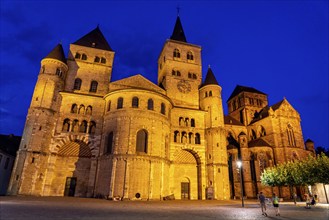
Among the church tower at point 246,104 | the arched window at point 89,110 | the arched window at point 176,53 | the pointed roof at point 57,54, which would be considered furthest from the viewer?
the church tower at point 246,104

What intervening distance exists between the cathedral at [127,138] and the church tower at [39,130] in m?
0.11

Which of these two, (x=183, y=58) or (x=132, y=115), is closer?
(x=132, y=115)

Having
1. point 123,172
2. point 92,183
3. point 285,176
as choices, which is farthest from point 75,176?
point 285,176

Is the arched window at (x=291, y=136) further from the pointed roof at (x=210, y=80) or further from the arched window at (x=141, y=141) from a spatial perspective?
the arched window at (x=141, y=141)

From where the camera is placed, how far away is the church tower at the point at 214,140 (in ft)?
108

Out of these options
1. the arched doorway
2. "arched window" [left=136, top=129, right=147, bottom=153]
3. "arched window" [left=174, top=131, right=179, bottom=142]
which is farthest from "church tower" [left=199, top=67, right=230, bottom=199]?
"arched window" [left=136, top=129, right=147, bottom=153]

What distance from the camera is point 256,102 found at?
57375 mm

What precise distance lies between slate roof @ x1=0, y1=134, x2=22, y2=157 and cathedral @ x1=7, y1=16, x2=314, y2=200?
1220 cm

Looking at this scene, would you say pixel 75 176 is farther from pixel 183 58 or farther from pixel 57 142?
pixel 183 58

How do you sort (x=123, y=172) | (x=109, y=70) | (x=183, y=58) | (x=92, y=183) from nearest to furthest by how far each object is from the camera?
(x=123, y=172) < (x=92, y=183) < (x=109, y=70) < (x=183, y=58)

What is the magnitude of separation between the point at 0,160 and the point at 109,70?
848 inches

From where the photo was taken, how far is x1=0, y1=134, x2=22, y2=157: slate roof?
119ft

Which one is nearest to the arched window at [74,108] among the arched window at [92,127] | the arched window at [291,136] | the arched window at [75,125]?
the arched window at [75,125]

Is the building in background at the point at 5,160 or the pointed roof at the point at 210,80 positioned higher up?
the pointed roof at the point at 210,80
